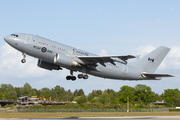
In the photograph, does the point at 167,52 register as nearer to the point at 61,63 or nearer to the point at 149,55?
the point at 149,55

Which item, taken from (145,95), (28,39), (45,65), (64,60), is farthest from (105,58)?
(145,95)

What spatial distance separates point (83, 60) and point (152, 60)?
604 inches

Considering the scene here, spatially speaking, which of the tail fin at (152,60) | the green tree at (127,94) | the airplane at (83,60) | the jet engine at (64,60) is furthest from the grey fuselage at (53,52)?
the green tree at (127,94)

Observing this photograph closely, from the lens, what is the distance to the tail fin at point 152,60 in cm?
4603

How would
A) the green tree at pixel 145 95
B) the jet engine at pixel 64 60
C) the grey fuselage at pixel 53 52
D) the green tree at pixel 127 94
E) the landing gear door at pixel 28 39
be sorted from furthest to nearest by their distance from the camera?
the green tree at pixel 145 95 < the green tree at pixel 127 94 < the jet engine at pixel 64 60 < the landing gear door at pixel 28 39 < the grey fuselage at pixel 53 52

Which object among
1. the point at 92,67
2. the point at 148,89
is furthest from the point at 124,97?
the point at 92,67

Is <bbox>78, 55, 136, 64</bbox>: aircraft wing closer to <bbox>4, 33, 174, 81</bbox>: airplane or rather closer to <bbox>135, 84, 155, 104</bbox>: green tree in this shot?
<bbox>4, 33, 174, 81</bbox>: airplane

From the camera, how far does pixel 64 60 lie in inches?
1431

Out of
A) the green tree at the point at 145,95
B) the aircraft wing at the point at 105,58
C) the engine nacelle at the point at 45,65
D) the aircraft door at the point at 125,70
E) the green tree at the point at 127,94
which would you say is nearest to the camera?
the aircraft wing at the point at 105,58

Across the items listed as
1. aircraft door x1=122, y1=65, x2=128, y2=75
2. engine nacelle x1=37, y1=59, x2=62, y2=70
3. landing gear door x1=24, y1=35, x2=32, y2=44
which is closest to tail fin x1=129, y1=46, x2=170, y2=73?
aircraft door x1=122, y1=65, x2=128, y2=75

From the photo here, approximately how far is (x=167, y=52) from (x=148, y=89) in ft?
310

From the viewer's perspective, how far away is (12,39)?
115 feet

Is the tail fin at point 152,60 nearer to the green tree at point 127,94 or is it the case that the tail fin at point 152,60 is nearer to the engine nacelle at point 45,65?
the engine nacelle at point 45,65

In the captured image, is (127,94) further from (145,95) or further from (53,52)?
(53,52)
